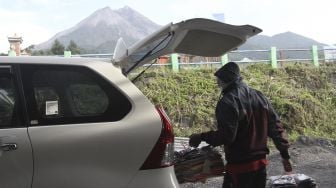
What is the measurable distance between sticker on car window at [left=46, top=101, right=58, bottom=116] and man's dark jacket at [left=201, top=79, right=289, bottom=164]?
1.41 meters

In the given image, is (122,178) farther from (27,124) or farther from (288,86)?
(288,86)

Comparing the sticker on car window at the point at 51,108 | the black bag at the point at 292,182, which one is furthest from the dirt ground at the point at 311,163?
the sticker on car window at the point at 51,108

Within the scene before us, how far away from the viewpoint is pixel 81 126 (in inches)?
135

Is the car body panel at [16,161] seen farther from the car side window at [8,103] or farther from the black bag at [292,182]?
the black bag at [292,182]

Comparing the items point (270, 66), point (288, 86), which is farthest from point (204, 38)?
point (270, 66)

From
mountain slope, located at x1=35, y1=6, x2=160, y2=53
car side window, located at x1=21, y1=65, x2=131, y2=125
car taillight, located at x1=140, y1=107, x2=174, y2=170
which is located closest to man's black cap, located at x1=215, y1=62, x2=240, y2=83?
car taillight, located at x1=140, y1=107, x2=174, y2=170

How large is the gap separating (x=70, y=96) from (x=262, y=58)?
16.9 metres

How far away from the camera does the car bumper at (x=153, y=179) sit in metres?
3.48

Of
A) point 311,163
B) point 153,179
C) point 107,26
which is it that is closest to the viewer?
point 153,179

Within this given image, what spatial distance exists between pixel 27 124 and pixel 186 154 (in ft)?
5.12

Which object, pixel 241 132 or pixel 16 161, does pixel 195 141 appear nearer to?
pixel 241 132

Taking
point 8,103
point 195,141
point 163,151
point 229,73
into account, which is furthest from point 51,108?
point 229,73

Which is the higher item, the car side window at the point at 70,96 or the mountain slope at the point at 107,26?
the mountain slope at the point at 107,26

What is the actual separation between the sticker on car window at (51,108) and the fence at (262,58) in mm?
13735
